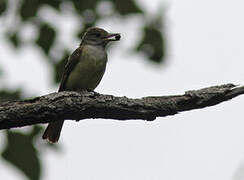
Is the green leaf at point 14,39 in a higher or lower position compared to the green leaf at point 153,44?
higher

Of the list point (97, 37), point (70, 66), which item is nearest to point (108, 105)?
point (70, 66)

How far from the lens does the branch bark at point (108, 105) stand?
4.52 meters

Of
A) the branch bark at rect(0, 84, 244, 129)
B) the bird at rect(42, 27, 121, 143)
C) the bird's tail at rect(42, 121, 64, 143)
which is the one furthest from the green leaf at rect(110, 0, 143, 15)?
the bird's tail at rect(42, 121, 64, 143)

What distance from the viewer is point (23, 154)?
4773mm

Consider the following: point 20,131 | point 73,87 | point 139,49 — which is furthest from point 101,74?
point 20,131

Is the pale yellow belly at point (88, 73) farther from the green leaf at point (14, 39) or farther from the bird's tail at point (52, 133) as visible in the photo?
the green leaf at point (14, 39)

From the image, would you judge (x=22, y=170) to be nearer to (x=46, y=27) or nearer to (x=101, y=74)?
(x=46, y=27)

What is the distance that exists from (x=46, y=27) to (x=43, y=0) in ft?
0.85

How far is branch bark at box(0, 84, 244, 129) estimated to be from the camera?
4.52m

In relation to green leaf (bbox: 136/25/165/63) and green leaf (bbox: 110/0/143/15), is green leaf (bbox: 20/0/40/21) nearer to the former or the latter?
green leaf (bbox: 110/0/143/15)

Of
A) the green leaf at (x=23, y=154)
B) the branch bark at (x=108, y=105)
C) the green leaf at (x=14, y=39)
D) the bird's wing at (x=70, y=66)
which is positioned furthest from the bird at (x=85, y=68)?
the branch bark at (x=108, y=105)

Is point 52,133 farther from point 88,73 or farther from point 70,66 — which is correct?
point 70,66

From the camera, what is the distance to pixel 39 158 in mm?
4816

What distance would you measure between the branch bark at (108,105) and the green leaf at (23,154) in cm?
34
